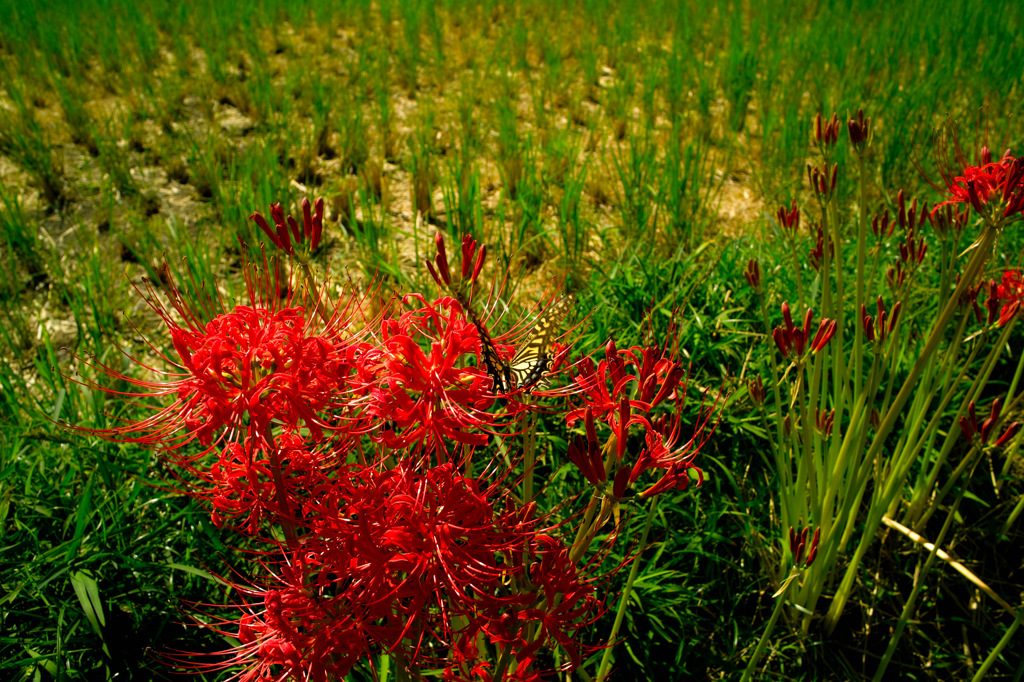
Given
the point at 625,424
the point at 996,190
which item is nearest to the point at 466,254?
the point at 625,424

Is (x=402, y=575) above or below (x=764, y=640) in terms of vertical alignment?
above

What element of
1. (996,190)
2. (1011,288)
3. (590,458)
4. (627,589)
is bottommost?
(627,589)

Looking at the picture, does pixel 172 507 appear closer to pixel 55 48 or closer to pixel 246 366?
pixel 246 366

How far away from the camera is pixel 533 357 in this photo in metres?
0.95

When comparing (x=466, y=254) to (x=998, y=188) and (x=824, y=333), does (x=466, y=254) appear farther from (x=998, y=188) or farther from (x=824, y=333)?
(x=998, y=188)

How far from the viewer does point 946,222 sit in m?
1.36

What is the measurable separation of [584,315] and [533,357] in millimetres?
1409

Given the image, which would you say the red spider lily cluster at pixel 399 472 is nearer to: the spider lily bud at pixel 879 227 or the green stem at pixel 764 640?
the green stem at pixel 764 640

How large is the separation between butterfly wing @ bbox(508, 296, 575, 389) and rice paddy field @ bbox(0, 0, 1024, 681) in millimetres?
10

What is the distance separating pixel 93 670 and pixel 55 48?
524 centimetres

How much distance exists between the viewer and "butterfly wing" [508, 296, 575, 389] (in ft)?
2.85

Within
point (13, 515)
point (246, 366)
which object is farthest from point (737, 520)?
point (13, 515)

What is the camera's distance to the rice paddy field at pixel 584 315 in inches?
45.9

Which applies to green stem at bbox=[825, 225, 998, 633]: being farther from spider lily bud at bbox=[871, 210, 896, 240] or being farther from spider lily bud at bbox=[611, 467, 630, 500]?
spider lily bud at bbox=[611, 467, 630, 500]
